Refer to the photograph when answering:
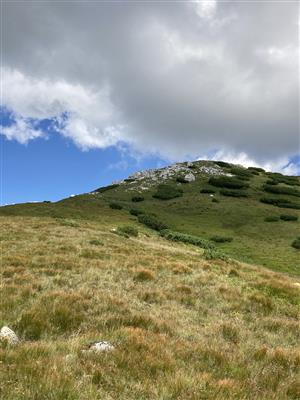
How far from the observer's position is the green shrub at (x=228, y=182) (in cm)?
7031

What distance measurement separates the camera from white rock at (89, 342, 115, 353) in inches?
281

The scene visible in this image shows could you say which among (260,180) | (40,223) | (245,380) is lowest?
(245,380)

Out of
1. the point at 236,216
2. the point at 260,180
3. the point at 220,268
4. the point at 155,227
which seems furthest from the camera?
the point at 260,180

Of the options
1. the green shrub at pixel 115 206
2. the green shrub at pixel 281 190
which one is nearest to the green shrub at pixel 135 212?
the green shrub at pixel 115 206

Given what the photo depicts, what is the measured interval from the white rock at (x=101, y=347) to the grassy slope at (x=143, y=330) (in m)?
0.18

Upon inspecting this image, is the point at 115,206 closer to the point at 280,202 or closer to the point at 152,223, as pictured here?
the point at 152,223

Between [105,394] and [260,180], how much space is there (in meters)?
76.5

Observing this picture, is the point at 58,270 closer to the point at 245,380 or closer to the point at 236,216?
the point at 245,380

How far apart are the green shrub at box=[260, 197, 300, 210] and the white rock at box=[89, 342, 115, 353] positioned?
57.1 metres

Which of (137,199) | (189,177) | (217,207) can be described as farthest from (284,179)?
(137,199)

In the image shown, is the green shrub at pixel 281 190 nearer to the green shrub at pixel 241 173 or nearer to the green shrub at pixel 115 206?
the green shrub at pixel 241 173

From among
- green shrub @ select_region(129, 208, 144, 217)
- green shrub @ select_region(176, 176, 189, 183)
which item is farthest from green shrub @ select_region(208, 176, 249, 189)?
green shrub @ select_region(129, 208, 144, 217)

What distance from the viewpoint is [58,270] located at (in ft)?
50.8

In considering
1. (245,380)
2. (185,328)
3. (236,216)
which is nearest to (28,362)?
(245,380)
